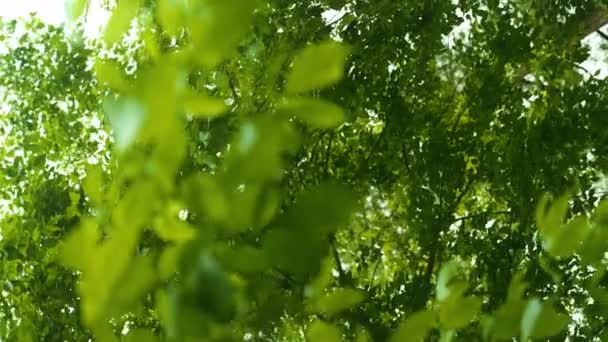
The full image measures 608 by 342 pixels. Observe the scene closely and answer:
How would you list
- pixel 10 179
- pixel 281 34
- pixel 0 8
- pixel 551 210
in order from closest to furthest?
1. pixel 551 210
2. pixel 281 34
3. pixel 10 179
4. pixel 0 8

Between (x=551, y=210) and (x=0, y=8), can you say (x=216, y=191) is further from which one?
(x=0, y=8)

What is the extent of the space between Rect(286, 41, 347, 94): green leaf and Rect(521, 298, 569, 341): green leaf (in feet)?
0.61

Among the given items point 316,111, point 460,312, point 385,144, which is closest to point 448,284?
point 460,312

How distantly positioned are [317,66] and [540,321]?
0.20 m

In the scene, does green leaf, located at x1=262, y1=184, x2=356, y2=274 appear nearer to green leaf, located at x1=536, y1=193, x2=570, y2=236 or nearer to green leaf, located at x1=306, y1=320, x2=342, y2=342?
green leaf, located at x1=306, y1=320, x2=342, y2=342

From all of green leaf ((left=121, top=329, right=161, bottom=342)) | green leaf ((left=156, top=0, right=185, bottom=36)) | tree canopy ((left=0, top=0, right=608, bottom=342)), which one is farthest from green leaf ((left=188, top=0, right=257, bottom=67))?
tree canopy ((left=0, top=0, right=608, bottom=342))

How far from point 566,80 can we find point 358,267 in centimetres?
87

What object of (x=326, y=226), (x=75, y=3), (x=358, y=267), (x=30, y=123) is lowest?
(x=326, y=226)

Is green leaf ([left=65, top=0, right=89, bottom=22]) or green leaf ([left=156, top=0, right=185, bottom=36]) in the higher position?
green leaf ([left=65, top=0, right=89, bottom=22])

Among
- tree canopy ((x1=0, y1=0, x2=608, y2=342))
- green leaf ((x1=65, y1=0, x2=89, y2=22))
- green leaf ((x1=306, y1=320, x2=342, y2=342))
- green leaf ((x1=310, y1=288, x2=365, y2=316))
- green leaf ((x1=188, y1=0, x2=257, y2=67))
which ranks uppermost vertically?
tree canopy ((x1=0, y1=0, x2=608, y2=342))

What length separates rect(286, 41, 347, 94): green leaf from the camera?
0.97ft

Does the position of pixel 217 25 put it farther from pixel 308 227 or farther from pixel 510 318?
pixel 510 318

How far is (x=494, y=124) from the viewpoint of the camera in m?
2.54

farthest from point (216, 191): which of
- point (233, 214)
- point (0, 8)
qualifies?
point (0, 8)
